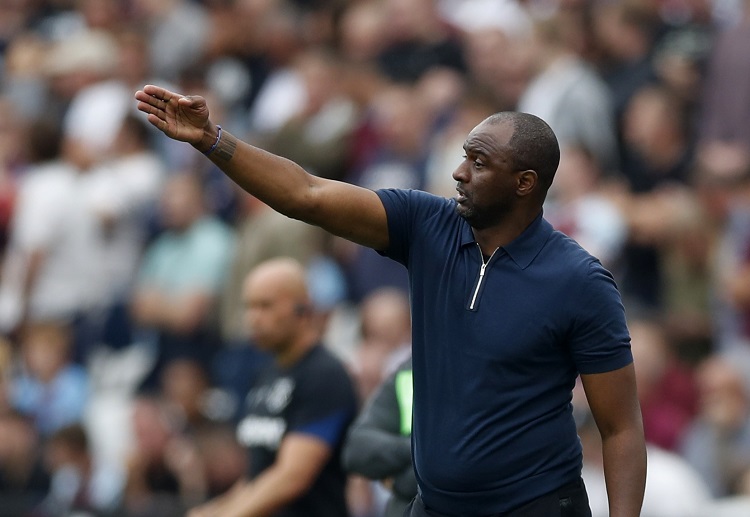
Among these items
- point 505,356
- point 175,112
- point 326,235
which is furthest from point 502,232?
point 326,235

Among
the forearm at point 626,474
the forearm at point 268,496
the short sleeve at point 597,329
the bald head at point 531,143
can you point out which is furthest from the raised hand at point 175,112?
the forearm at point 268,496

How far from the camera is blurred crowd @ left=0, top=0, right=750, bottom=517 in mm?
9180

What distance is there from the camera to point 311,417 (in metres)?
6.54

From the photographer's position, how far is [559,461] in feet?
15.1

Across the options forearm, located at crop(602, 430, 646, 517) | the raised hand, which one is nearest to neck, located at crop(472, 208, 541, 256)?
forearm, located at crop(602, 430, 646, 517)

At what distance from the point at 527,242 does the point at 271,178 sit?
84 cm

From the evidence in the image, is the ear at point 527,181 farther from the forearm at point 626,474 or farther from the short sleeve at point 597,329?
the forearm at point 626,474

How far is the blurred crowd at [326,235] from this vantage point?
9180mm

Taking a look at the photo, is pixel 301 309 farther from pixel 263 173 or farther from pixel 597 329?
pixel 597 329

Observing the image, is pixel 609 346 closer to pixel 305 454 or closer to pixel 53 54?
pixel 305 454

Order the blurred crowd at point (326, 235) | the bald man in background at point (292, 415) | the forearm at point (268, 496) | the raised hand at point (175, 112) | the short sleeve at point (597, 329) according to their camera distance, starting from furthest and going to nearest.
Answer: the blurred crowd at point (326, 235)
the bald man in background at point (292, 415)
the forearm at point (268, 496)
the short sleeve at point (597, 329)
the raised hand at point (175, 112)

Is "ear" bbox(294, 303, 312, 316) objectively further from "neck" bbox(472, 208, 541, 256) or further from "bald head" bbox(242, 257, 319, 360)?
"neck" bbox(472, 208, 541, 256)

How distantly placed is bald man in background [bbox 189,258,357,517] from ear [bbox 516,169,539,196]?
2.29m

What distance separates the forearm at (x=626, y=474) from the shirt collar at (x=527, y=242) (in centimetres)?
63
